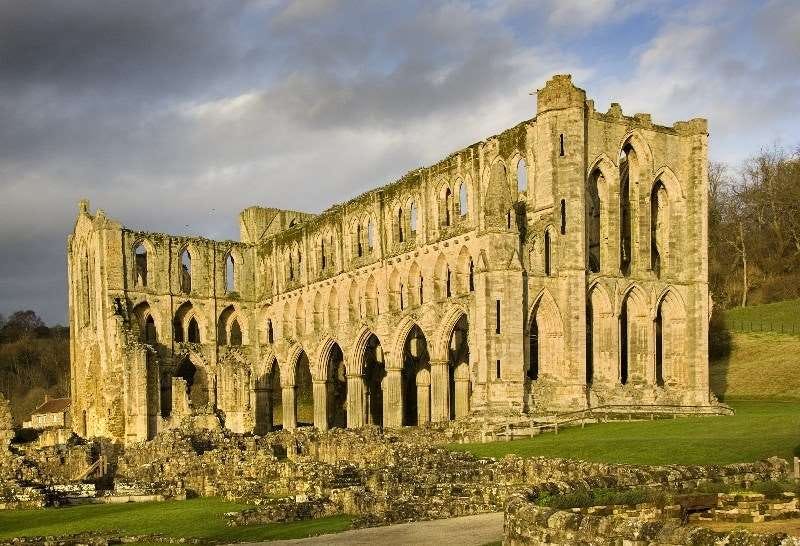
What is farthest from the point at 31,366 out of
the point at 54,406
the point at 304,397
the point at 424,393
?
the point at 424,393

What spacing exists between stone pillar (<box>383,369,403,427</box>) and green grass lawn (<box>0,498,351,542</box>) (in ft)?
75.3

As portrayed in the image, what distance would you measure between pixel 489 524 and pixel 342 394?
49.0m

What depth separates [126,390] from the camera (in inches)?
2356

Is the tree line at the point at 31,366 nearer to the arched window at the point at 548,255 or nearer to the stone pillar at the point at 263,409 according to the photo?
the stone pillar at the point at 263,409

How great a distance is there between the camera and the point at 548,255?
157ft

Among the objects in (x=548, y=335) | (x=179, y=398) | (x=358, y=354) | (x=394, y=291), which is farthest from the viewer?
(x=358, y=354)

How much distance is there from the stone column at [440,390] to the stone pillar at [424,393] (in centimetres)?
361

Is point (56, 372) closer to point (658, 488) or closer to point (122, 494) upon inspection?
point (122, 494)

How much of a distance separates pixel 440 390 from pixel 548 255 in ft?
28.2

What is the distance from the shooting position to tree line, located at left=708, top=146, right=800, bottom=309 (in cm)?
7788

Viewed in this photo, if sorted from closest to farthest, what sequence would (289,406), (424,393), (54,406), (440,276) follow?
1. (440,276)
2. (424,393)
3. (289,406)
4. (54,406)

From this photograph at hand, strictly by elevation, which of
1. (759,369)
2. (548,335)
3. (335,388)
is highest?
(548,335)

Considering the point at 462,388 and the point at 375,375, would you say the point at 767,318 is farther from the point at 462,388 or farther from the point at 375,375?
the point at 375,375

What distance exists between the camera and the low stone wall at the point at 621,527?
13297mm
